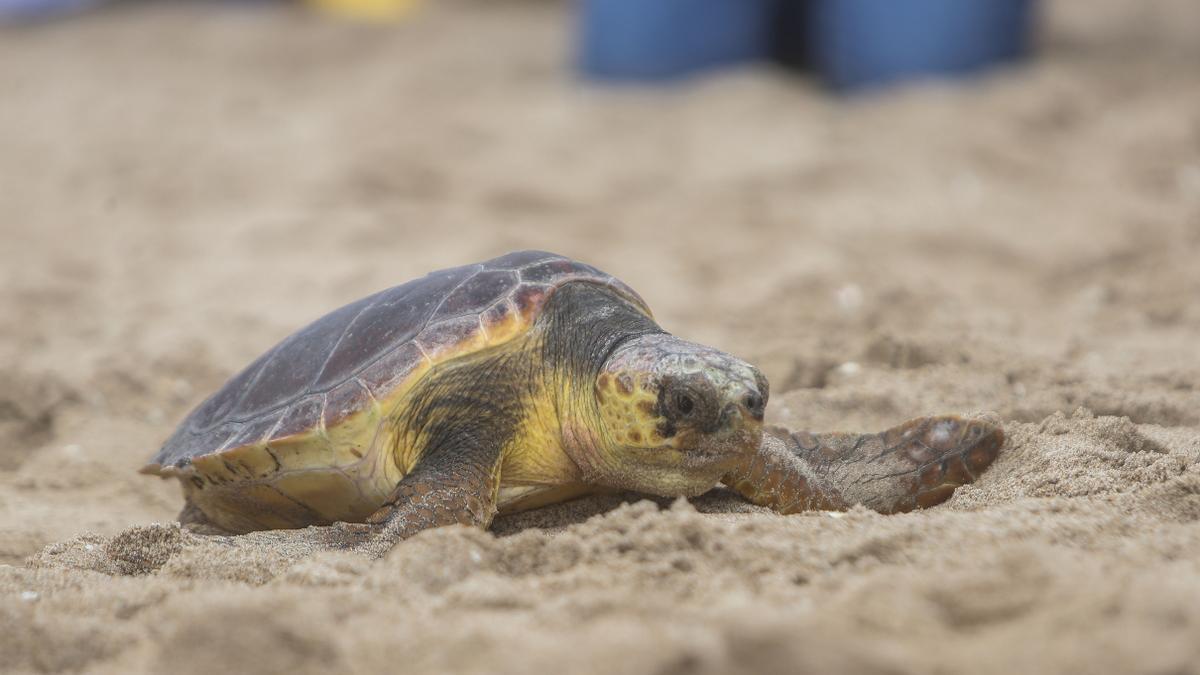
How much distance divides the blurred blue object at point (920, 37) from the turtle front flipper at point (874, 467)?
4.60 metres

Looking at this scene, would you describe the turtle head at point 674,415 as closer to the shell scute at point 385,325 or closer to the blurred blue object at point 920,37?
the shell scute at point 385,325

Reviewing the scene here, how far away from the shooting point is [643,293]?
4402 mm

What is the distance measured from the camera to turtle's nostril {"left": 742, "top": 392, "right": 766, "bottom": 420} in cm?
218

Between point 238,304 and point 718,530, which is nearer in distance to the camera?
point 718,530

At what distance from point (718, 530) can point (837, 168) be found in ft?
13.5

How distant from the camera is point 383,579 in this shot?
187cm

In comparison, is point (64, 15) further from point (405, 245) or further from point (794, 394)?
point (794, 394)

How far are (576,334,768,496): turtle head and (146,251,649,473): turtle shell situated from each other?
0.88 ft

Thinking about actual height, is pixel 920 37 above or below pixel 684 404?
above

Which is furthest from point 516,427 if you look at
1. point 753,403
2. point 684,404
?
point 753,403

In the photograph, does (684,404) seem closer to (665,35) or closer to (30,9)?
(665,35)

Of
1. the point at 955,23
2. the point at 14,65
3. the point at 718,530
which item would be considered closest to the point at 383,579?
the point at 718,530

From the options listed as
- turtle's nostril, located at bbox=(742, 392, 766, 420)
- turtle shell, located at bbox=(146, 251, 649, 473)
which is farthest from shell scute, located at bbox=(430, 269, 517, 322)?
turtle's nostril, located at bbox=(742, 392, 766, 420)

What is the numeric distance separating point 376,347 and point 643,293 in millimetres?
2045
